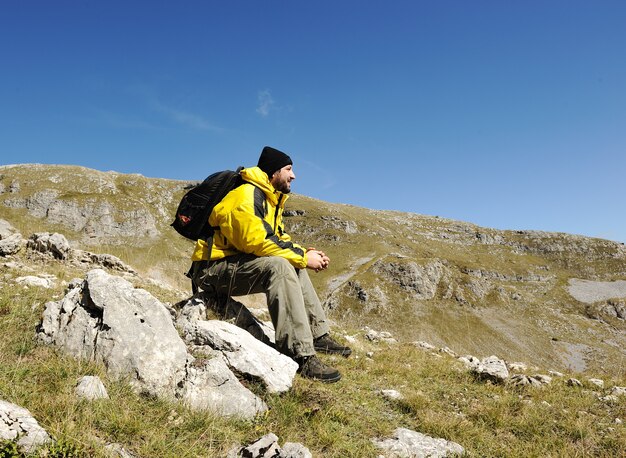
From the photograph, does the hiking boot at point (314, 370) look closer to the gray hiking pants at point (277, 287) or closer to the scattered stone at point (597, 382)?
the gray hiking pants at point (277, 287)

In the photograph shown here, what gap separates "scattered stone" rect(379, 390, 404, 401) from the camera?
589 cm

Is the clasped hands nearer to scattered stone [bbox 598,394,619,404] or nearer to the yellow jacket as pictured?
the yellow jacket

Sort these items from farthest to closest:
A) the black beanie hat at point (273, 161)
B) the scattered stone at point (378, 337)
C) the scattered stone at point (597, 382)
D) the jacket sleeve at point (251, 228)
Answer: the scattered stone at point (378, 337)
the scattered stone at point (597, 382)
the black beanie hat at point (273, 161)
the jacket sleeve at point (251, 228)

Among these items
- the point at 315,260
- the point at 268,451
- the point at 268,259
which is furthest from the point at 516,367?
the point at 268,451

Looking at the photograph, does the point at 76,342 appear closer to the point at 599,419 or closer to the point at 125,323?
the point at 125,323

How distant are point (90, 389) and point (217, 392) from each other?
1399mm

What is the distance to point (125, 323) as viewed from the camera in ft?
15.5

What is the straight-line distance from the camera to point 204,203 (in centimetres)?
675

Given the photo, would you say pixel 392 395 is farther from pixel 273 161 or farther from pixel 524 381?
pixel 273 161

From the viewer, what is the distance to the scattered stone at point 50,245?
12219mm

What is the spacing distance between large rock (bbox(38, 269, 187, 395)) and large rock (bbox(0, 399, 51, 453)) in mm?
1283

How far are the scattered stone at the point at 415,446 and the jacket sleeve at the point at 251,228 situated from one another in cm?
309

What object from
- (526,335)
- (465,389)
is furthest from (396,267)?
(465,389)

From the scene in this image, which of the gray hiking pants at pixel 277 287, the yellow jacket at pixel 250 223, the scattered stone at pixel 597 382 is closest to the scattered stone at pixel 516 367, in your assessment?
the scattered stone at pixel 597 382
